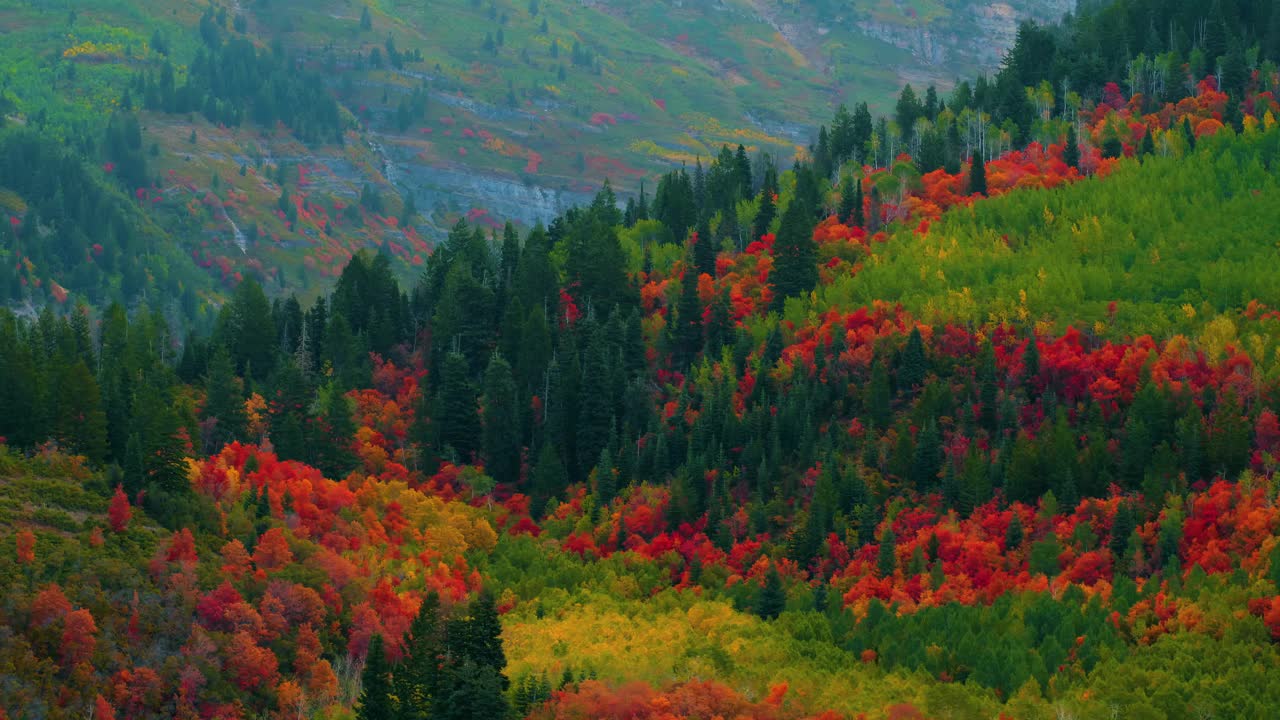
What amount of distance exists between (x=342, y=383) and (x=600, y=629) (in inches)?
2205

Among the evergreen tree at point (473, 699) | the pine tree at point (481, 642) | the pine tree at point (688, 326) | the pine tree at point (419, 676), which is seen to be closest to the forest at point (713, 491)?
the evergreen tree at point (473, 699)

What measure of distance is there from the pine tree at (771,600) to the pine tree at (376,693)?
37636mm

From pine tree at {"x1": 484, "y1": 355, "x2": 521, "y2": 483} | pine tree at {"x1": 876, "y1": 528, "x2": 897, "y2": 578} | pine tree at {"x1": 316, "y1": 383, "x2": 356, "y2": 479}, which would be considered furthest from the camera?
pine tree at {"x1": 484, "y1": 355, "x2": 521, "y2": 483}

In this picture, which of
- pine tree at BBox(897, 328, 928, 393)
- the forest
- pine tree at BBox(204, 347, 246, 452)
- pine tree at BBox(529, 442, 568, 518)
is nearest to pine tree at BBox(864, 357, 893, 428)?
the forest

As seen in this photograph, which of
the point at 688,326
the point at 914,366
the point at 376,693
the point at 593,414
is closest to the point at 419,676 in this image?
the point at 376,693

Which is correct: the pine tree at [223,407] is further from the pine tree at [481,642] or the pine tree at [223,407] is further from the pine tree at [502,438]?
the pine tree at [481,642]

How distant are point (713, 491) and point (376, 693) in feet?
172

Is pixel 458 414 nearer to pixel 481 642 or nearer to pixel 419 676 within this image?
pixel 481 642

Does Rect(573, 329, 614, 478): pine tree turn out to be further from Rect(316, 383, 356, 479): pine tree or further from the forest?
Rect(316, 383, 356, 479): pine tree

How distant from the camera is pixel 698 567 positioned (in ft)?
503

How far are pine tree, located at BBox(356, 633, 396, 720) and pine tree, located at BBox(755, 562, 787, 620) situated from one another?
3764 cm

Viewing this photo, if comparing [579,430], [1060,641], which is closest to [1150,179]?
[579,430]

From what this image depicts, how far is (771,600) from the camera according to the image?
144 meters

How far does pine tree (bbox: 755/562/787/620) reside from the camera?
144250 mm
